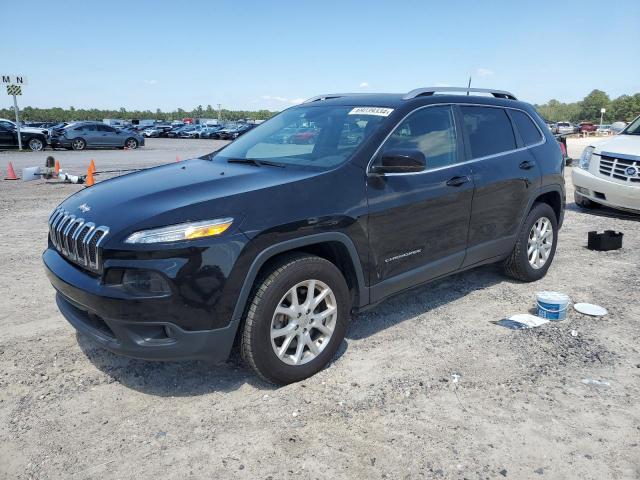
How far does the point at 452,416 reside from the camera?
2984 millimetres

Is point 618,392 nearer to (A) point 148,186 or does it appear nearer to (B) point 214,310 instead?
(B) point 214,310

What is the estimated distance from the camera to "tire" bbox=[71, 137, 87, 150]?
26188 millimetres

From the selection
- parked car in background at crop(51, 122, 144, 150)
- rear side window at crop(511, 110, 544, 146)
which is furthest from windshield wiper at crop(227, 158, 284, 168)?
parked car in background at crop(51, 122, 144, 150)

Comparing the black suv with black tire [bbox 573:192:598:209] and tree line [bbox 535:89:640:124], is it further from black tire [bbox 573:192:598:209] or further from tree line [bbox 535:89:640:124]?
tree line [bbox 535:89:640:124]

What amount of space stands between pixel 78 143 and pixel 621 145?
24892mm

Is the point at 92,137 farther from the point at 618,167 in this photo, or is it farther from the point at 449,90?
the point at 449,90

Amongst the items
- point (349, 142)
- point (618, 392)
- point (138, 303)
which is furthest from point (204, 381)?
point (618, 392)

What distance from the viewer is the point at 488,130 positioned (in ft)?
15.2

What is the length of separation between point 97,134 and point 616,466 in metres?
28.4

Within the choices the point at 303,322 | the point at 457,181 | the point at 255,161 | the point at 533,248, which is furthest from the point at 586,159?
the point at 303,322

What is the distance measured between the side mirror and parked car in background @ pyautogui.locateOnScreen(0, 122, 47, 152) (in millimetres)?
24974

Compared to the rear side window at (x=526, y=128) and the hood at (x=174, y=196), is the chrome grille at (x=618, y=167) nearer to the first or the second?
the rear side window at (x=526, y=128)

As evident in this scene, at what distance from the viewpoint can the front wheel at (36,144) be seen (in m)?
24.7

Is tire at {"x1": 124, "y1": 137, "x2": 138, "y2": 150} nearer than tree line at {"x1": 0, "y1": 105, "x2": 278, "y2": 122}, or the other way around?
tire at {"x1": 124, "y1": 137, "x2": 138, "y2": 150}
